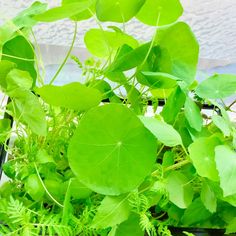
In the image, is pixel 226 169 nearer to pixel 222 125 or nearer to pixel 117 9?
pixel 222 125

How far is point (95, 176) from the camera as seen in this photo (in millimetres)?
504

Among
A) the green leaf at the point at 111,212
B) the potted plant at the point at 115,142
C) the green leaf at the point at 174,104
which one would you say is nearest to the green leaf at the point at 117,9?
the potted plant at the point at 115,142

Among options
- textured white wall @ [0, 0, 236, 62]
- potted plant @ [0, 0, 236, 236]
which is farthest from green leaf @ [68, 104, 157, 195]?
textured white wall @ [0, 0, 236, 62]

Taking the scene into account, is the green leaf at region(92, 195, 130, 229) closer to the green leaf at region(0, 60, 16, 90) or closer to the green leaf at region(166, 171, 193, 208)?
the green leaf at region(166, 171, 193, 208)

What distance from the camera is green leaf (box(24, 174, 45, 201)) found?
53 cm

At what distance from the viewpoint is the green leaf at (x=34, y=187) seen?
0.53 m

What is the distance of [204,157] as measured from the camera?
522 mm

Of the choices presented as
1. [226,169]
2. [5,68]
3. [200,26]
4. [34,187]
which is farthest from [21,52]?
[200,26]

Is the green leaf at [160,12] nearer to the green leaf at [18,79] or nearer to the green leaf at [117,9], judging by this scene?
the green leaf at [117,9]

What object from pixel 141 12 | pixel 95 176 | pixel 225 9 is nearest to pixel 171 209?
pixel 95 176

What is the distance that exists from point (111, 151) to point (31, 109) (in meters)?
0.11

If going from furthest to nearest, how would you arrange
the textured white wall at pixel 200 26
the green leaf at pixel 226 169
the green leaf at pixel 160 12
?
the textured white wall at pixel 200 26
the green leaf at pixel 160 12
the green leaf at pixel 226 169

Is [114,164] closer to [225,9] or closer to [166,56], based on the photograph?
[166,56]

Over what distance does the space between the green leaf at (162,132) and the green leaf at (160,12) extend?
15 cm
